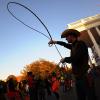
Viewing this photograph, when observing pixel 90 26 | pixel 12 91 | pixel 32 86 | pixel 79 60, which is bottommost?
pixel 12 91

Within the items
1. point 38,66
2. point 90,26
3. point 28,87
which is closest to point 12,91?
point 28,87

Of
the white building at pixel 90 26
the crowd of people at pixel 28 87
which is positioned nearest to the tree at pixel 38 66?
the white building at pixel 90 26

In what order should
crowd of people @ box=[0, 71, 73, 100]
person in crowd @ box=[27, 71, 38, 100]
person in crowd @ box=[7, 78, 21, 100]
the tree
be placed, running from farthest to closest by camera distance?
the tree → person in crowd @ box=[27, 71, 38, 100] → crowd of people @ box=[0, 71, 73, 100] → person in crowd @ box=[7, 78, 21, 100]

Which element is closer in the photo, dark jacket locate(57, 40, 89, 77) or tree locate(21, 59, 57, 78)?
dark jacket locate(57, 40, 89, 77)

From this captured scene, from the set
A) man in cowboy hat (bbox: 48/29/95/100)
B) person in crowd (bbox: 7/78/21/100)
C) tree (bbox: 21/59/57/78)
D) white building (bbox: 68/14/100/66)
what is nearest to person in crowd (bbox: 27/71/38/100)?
person in crowd (bbox: 7/78/21/100)

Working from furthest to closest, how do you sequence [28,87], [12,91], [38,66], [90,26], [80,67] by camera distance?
[38,66], [90,26], [28,87], [12,91], [80,67]

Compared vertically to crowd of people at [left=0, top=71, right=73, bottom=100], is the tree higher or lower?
higher

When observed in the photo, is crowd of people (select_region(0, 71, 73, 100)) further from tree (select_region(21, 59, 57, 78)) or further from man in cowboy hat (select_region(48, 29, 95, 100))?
tree (select_region(21, 59, 57, 78))

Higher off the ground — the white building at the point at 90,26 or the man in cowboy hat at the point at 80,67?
the white building at the point at 90,26

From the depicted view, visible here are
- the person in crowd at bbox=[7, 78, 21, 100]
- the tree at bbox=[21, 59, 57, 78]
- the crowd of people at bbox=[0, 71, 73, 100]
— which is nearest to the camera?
the person in crowd at bbox=[7, 78, 21, 100]

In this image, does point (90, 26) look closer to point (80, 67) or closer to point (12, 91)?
point (12, 91)

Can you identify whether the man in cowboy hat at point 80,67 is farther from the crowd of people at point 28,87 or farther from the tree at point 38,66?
the tree at point 38,66

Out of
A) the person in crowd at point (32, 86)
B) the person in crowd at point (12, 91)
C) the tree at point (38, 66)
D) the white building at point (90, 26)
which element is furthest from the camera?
the tree at point (38, 66)

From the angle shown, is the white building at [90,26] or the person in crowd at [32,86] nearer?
the person in crowd at [32,86]
